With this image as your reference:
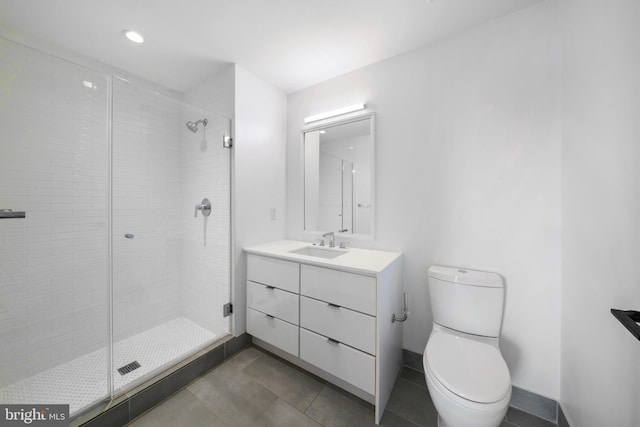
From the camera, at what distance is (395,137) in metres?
1.76

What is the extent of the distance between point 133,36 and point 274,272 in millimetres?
2013

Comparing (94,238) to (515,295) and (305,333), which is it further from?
(515,295)

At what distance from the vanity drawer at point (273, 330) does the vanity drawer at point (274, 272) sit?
0.28 meters

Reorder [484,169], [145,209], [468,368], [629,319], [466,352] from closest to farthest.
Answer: [629,319]
[468,368]
[466,352]
[484,169]
[145,209]

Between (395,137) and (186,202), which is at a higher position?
(395,137)

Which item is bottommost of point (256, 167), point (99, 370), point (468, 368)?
point (99, 370)

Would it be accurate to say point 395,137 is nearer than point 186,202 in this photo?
Yes

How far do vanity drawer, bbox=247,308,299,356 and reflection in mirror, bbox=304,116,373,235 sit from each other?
90cm

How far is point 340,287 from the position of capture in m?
1.38

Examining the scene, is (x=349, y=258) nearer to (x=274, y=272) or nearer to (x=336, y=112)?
(x=274, y=272)

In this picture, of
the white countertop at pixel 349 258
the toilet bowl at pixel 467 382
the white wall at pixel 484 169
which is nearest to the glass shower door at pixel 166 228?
the white countertop at pixel 349 258

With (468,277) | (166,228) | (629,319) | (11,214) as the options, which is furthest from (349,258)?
(11,214)

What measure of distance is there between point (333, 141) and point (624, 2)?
1623mm

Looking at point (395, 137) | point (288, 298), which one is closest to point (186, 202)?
point (288, 298)
